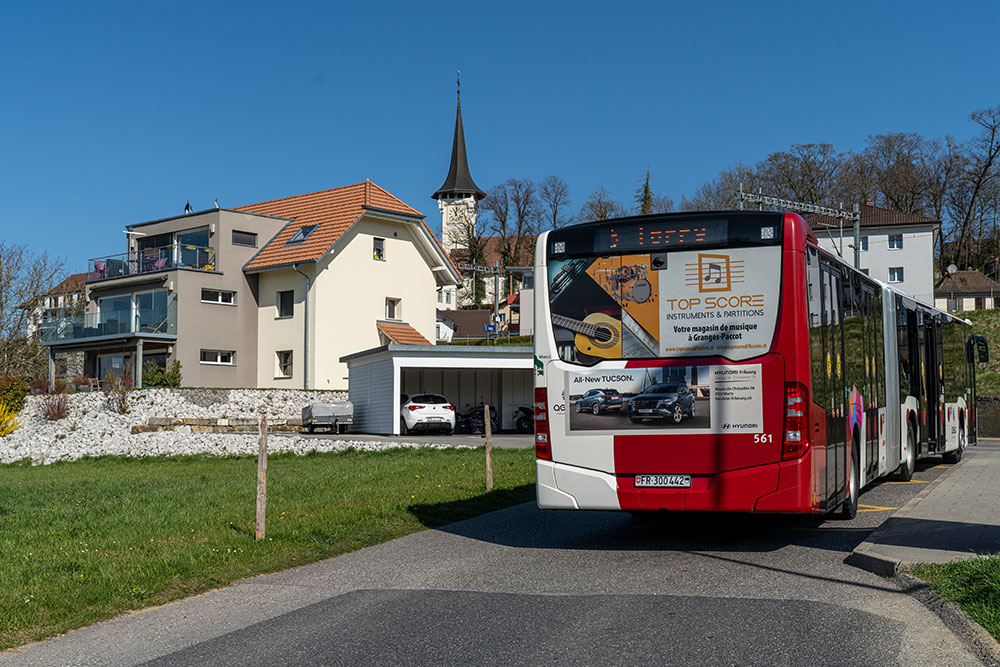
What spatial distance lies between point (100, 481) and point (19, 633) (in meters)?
14.7

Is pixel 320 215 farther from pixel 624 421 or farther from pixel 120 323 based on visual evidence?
pixel 624 421

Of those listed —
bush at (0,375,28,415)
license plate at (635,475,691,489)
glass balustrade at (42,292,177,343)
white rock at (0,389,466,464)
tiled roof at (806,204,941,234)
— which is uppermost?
tiled roof at (806,204,941,234)

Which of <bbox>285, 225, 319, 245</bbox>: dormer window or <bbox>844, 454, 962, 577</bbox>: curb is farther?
<bbox>285, 225, 319, 245</bbox>: dormer window

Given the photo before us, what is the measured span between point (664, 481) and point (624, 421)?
69 cm

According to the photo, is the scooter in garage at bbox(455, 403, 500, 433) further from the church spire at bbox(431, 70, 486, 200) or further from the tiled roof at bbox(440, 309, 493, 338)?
the church spire at bbox(431, 70, 486, 200)

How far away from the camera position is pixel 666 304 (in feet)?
Answer: 32.0

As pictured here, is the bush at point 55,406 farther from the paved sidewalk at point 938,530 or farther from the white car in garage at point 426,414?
the paved sidewalk at point 938,530

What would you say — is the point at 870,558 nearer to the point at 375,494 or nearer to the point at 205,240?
the point at 375,494

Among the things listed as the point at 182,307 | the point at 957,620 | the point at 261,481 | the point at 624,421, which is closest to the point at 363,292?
the point at 182,307

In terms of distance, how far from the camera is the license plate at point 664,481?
9680mm

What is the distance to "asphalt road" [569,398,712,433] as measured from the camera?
952 cm

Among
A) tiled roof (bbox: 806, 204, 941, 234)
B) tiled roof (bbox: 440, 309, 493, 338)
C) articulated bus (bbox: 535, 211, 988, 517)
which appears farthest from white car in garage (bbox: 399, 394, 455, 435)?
tiled roof (bbox: 440, 309, 493, 338)

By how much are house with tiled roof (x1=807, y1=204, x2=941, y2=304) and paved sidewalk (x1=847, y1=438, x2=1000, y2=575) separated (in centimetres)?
6411

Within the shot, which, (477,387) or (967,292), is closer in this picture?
(477,387)
